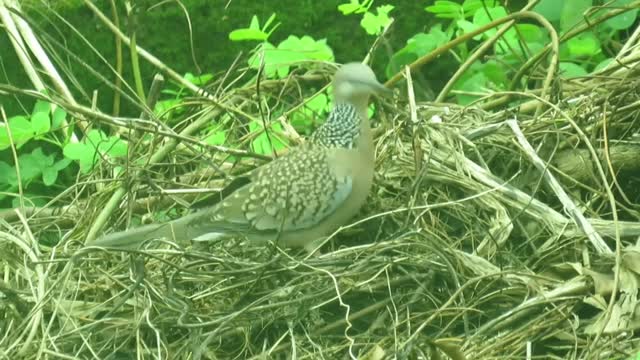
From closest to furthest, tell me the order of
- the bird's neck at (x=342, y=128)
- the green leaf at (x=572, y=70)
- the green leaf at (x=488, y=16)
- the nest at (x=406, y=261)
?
1. the nest at (x=406, y=261)
2. the bird's neck at (x=342, y=128)
3. the green leaf at (x=572, y=70)
4. the green leaf at (x=488, y=16)

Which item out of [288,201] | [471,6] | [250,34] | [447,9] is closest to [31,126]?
[250,34]

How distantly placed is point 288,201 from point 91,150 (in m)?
0.95

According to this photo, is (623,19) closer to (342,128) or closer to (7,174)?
(342,128)

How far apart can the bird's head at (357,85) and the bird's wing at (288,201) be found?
7.9 inches

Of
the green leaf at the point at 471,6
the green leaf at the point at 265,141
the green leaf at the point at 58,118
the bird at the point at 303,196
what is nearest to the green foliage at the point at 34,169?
the green leaf at the point at 58,118

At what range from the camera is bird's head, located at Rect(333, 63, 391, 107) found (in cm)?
395

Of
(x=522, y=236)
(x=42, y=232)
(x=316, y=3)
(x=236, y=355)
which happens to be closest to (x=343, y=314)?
(x=236, y=355)

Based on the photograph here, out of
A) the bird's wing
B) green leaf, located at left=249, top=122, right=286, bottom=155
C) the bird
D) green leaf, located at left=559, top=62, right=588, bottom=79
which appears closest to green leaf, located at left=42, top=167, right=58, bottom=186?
green leaf, located at left=249, top=122, right=286, bottom=155

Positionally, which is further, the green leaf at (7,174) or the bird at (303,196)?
the green leaf at (7,174)

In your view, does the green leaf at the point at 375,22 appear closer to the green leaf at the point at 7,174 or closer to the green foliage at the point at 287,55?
the green foliage at the point at 287,55

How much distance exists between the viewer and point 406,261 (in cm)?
369

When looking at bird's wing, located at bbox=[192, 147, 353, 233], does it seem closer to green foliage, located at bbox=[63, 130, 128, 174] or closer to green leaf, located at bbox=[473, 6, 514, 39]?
green foliage, located at bbox=[63, 130, 128, 174]

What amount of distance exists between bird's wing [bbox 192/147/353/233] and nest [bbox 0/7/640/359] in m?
0.11

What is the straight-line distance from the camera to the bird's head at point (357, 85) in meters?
3.95
